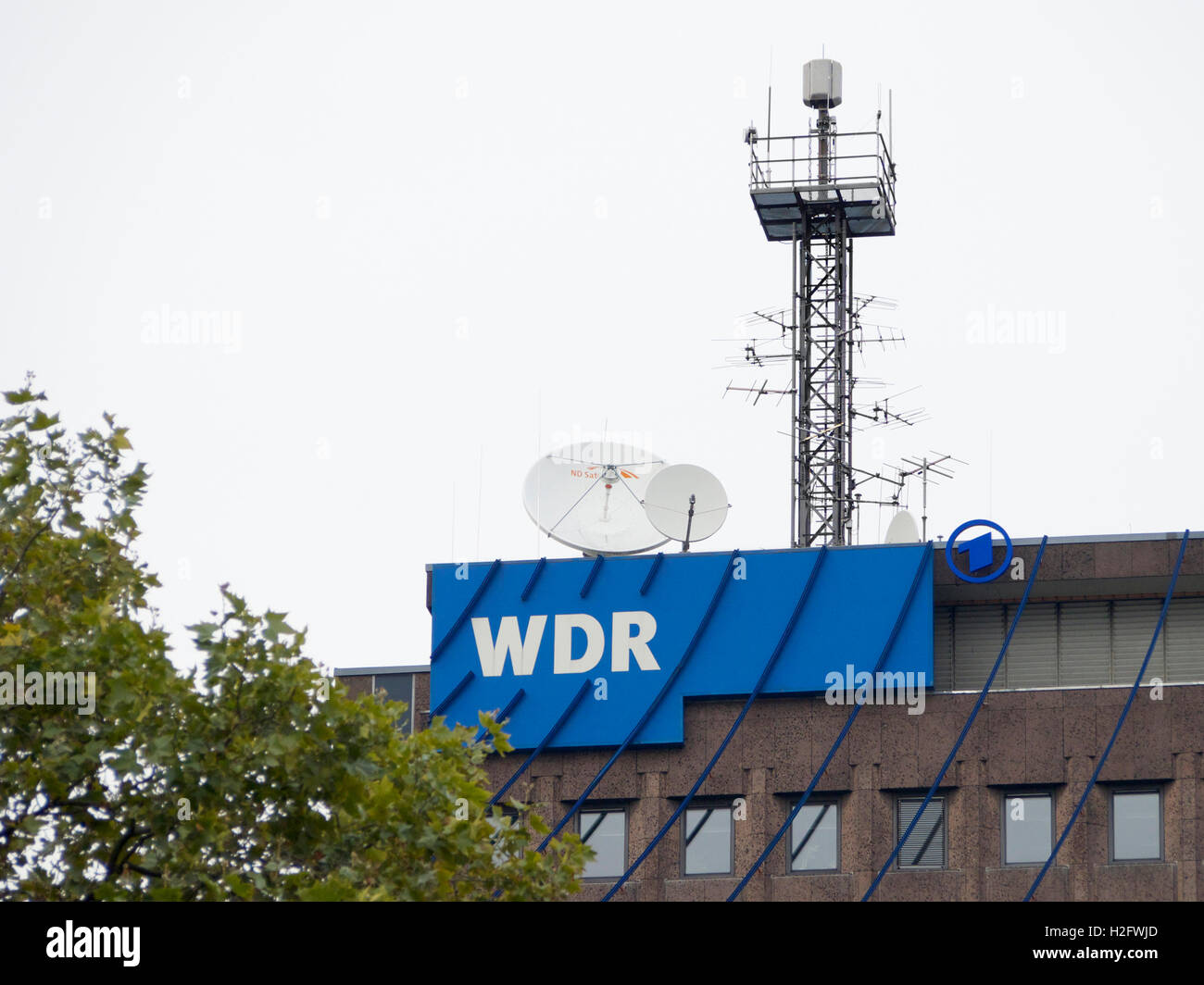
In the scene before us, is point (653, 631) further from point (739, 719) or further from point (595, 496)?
point (595, 496)

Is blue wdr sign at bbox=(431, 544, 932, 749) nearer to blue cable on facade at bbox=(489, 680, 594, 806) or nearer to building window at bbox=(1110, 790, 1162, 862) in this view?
blue cable on facade at bbox=(489, 680, 594, 806)

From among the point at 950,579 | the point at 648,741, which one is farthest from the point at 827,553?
the point at 648,741

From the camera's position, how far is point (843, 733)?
42000mm

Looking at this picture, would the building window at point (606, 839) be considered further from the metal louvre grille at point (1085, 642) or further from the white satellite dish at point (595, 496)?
the metal louvre grille at point (1085, 642)

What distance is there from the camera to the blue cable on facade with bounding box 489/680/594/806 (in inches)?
1704

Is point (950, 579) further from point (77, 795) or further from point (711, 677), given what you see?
point (77, 795)

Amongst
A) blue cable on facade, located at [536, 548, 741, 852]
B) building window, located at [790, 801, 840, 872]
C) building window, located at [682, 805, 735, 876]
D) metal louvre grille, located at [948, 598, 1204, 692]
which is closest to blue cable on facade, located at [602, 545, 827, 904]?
building window, located at [682, 805, 735, 876]

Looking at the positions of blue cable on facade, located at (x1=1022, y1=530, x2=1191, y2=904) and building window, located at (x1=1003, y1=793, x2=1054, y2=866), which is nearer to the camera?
blue cable on facade, located at (x1=1022, y1=530, x2=1191, y2=904)

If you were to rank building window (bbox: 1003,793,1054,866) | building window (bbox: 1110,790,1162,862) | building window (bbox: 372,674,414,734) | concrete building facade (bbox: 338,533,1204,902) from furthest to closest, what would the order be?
building window (bbox: 372,674,414,734)
building window (bbox: 1003,793,1054,866)
concrete building facade (bbox: 338,533,1204,902)
building window (bbox: 1110,790,1162,862)

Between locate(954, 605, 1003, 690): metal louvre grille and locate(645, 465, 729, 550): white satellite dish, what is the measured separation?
18.4 ft

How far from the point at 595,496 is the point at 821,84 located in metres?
14.1

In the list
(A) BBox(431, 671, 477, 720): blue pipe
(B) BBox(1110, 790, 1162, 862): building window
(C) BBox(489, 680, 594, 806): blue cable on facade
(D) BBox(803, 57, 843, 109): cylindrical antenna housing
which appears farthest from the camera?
(D) BBox(803, 57, 843, 109): cylindrical antenna housing

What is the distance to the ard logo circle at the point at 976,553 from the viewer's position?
42.2m
